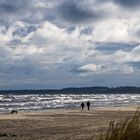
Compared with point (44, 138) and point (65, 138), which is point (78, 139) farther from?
point (44, 138)

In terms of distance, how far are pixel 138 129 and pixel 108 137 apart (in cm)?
72

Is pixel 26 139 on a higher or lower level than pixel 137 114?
lower

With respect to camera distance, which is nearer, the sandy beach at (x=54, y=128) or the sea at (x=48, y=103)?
the sandy beach at (x=54, y=128)

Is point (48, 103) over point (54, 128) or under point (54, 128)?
over

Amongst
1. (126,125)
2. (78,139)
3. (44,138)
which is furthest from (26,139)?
(126,125)

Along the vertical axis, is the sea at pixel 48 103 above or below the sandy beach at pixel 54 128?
above

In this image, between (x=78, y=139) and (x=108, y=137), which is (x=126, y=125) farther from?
(x=78, y=139)

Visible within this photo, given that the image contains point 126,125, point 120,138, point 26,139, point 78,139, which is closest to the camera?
point 120,138

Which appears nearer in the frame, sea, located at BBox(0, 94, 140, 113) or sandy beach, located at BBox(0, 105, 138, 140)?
sandy beach, located at BBox(0, 105, 138, 140)

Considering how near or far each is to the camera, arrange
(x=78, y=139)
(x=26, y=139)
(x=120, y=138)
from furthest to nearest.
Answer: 1. (x=26, y=139)
2. (x=78, y=139)
3. (x=120, y=138)

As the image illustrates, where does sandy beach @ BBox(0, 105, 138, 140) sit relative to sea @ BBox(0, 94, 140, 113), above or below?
below

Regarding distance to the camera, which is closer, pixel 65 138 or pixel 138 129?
pixel 138 129

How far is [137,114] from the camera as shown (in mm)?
8734

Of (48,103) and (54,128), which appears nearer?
(54,128)
